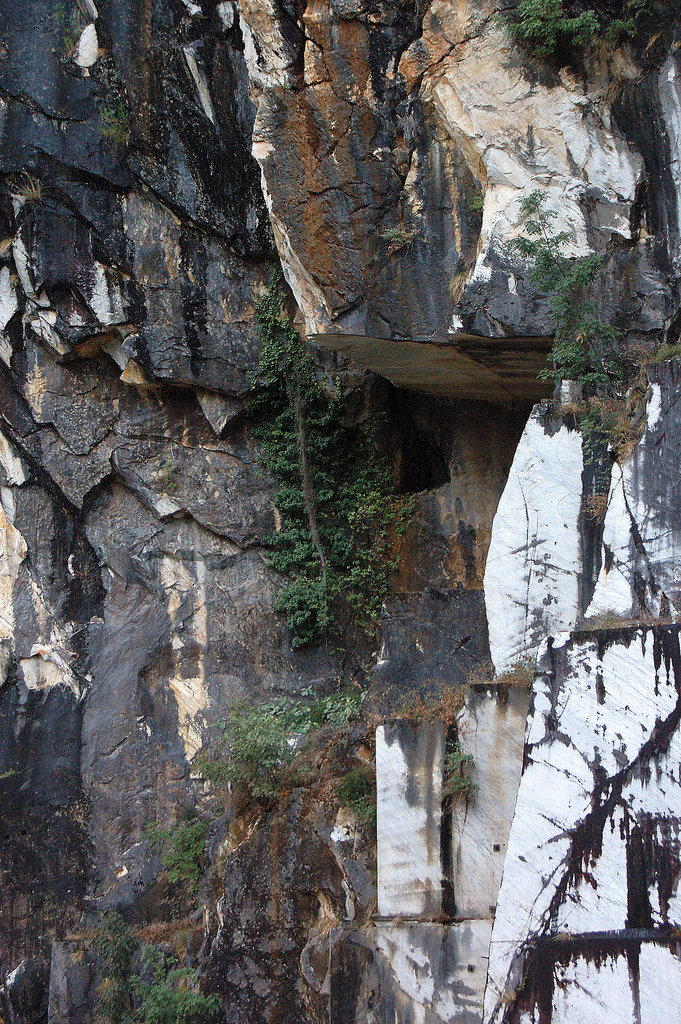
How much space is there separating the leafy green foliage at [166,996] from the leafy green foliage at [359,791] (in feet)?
7.45

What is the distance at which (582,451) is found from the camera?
684 centimetres

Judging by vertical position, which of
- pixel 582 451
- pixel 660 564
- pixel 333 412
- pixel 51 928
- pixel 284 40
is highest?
pixel 284 40

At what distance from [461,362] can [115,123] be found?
570cm

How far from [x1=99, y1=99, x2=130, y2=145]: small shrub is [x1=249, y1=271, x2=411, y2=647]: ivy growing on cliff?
2.63 metres

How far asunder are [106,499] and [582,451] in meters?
7.13

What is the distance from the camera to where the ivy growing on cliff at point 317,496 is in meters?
11.2

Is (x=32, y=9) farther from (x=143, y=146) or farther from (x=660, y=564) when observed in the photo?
(x=660, y=564)

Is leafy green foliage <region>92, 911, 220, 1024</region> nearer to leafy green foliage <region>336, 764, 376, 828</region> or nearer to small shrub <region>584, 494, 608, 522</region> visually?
leafy green foliage <region>336, 764, 376, 828</region>

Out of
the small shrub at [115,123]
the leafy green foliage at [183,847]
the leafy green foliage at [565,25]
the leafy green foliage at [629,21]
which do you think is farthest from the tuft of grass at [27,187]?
the leafy green foliage at [183,847]

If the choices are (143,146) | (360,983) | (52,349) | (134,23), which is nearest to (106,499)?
(52,349)

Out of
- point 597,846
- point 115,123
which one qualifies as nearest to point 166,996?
point 597,846

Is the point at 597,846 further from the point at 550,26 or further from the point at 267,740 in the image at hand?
the point at 550,26

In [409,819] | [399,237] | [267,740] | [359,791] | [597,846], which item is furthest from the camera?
[267,740]

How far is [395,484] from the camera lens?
11656 mm
